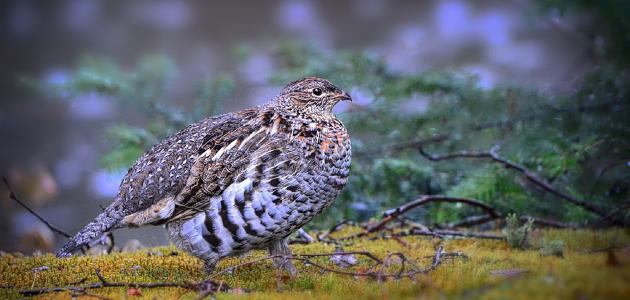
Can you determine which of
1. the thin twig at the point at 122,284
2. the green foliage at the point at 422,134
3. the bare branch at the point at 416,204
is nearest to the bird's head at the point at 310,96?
the bare branch at the point at 416,204

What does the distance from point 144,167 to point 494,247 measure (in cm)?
241

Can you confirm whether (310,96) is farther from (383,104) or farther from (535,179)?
(535,179)

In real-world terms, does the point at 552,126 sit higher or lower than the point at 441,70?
lower

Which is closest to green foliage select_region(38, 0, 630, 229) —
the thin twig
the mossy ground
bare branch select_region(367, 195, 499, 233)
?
bare branch select_region(367, 195, 499, 233)

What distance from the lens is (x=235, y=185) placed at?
3.92 meters

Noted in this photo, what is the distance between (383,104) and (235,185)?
94.6 inches

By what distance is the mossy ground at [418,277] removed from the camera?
2393mm

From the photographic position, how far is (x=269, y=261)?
445cm

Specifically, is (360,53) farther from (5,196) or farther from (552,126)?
(5,196)

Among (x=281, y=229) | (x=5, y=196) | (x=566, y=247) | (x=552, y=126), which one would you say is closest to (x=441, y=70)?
(x=552, y=126)

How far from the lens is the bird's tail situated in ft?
13.1

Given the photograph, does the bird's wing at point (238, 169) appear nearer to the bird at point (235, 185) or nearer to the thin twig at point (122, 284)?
the bird at point (235, 185)

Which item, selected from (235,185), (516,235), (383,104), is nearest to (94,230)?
(235,185)

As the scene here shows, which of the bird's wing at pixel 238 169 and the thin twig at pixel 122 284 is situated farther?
the bird's wing at pixel 238 169
